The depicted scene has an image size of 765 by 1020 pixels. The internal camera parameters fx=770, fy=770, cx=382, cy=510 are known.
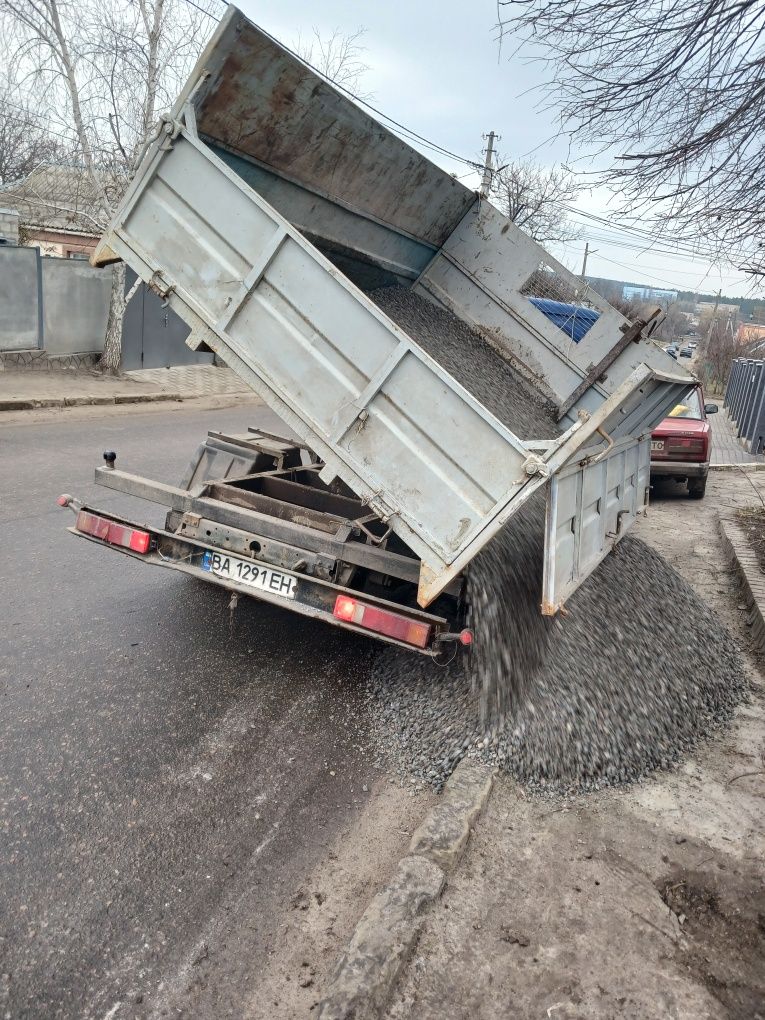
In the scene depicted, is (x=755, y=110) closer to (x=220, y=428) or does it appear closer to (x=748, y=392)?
(x=220, y=428)

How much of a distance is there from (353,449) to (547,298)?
412cm

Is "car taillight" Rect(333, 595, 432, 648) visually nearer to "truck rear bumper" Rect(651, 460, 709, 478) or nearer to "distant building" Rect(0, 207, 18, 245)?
"truck rear bumper" Rect(651, 460, 709, 478)

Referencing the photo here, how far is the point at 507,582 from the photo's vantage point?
13.9 ft

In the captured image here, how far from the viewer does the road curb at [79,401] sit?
12.6 meters

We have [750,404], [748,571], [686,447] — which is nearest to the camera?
[748,571]

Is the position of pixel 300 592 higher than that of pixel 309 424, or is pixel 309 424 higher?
pixel 309 424

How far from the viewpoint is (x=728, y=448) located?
61.7 ft

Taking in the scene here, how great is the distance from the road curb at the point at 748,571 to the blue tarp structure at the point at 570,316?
266 cm

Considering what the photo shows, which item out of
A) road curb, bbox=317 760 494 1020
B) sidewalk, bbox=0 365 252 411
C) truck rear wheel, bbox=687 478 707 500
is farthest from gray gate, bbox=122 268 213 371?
road curb, bbox=317 760 494 1020

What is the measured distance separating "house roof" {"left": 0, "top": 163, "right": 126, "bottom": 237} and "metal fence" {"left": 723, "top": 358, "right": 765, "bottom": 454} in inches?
638

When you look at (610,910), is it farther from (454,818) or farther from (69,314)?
(69,314)

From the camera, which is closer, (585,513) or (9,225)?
(585,513)

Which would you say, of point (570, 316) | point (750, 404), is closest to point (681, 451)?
point (570, 316)

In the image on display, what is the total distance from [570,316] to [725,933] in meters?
5.47
